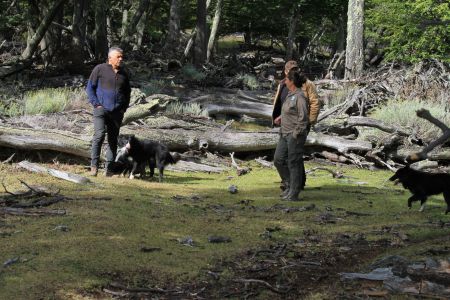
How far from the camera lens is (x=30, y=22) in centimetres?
2500

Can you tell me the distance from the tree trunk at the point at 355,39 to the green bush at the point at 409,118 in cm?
521

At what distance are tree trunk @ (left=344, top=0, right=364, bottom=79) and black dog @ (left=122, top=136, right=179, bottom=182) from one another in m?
11.9

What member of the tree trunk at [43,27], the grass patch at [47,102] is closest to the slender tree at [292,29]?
the tree trunk at [43,27]

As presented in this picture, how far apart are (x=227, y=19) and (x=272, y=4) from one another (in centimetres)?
1034

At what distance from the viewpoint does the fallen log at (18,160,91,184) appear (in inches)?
425

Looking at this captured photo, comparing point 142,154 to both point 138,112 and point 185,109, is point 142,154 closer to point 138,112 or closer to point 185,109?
point 138,112

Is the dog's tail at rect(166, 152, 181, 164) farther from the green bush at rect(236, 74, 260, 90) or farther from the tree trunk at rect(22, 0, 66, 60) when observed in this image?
the green bush at rect(236, 74, 260, 90)

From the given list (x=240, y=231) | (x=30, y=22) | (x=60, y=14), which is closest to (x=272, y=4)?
(x=60, y=14)

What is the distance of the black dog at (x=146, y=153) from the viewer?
12.5m

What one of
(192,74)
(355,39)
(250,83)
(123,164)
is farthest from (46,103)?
(355,39)

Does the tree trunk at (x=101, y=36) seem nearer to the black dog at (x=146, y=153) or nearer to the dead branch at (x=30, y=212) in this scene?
the black dog at (x=146, y=153)

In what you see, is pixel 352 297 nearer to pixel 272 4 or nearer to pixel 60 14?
pixel 60 14

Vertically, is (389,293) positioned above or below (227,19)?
below

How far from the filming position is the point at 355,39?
23.2 m
